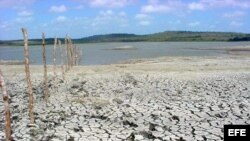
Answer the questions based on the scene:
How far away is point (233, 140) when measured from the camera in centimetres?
704

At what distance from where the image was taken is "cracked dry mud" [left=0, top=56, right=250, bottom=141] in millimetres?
8375

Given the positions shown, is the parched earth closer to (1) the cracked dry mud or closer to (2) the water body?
(1) the cracked dry mud

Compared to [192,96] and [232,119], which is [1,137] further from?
[192,96]

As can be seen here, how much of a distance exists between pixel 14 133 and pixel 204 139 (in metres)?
4.11

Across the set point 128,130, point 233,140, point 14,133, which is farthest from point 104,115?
point 233,140

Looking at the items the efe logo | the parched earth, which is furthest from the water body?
the efe logo

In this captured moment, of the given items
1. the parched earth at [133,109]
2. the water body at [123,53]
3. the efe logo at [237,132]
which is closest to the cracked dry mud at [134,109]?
the parched earth at [133,109]

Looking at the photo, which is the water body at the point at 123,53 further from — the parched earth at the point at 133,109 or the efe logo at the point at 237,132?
the efe logo at the point at 237,132

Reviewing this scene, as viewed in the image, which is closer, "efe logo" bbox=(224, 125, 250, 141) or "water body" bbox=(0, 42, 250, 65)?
"efe logo" bbox=(224, 125, 250, 141)

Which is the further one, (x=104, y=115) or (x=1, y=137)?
(x=104, y=115)

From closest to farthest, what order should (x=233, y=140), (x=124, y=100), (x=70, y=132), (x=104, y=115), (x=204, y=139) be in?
(x=233, y=140) → (x=204, y=139) → (x=70, y=132) → (x=104, y=115) → (x=124, y=100)

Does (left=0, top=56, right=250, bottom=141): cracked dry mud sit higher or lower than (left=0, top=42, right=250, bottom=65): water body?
higher

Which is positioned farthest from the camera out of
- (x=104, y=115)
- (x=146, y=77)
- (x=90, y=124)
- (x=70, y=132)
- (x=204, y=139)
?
(x=146, y=77)

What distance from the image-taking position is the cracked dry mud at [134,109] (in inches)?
330
